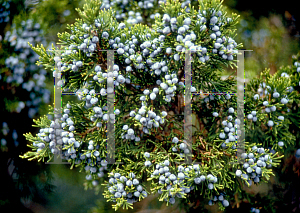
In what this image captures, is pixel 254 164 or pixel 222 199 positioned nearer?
pixel 254 164

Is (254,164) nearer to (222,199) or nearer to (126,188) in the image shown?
(222,199)

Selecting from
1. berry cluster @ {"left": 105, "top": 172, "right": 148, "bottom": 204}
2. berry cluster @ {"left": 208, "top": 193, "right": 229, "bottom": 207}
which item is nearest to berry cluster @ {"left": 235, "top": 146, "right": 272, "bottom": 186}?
berry cluster @ {"left": 208, "top": 193, "right": 229, "bottom": 207}

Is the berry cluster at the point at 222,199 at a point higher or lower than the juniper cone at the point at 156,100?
lower

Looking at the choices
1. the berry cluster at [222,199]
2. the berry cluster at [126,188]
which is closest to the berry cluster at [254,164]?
the berry cluster at [222,199]

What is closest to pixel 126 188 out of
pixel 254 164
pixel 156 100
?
pixel 156 100

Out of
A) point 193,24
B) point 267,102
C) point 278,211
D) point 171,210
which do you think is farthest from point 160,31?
point 278,211

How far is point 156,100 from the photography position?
77 centimetres

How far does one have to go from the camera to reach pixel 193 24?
0.70 meters

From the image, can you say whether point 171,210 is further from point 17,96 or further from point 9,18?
point 9,18

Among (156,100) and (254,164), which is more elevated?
(156,100)

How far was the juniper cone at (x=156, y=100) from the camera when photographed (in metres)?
0.69

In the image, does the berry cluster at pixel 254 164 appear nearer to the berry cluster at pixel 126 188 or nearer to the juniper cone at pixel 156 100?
the juniper cone at pixel 156 100

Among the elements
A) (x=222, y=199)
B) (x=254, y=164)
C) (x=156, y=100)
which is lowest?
(x=222, y=199)

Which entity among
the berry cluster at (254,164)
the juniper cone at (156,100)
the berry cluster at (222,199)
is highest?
the juniper cone at (156,100)
